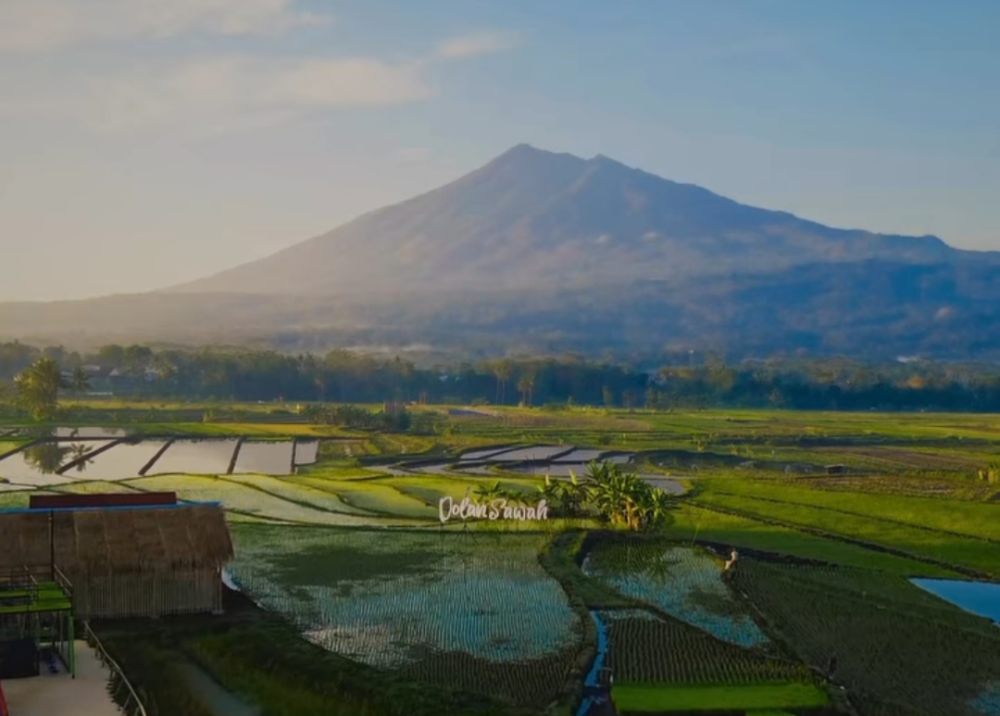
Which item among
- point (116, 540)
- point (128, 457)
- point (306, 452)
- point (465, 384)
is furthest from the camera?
point (465, 384)

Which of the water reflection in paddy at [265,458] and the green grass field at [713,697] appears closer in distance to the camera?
the green grass field at [713,697]

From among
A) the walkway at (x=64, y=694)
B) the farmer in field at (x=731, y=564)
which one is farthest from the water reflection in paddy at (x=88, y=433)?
the walkway at (x=64, y=694)

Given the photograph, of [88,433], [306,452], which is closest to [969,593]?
[306,452]

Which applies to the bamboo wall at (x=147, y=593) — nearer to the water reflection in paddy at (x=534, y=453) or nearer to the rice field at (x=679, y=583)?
the rice field at (x=679, y=583)

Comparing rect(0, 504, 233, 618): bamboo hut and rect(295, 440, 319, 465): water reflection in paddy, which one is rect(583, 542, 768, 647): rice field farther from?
rect(295, 440, 319, 465): water reflection in paddy

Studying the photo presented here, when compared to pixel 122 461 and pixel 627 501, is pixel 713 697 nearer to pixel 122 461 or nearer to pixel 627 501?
pixel 627 501

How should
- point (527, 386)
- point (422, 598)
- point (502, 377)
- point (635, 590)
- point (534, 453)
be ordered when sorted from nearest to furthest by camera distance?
point (422, 598) → point (635, 590) → point (534, 453) → point (527, 386) → point (502, 377)

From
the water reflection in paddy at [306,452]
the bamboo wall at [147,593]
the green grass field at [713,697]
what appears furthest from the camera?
the water reflection in paddy at [306,452]

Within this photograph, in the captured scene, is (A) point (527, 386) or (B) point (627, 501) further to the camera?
(A) point (527, 386)
